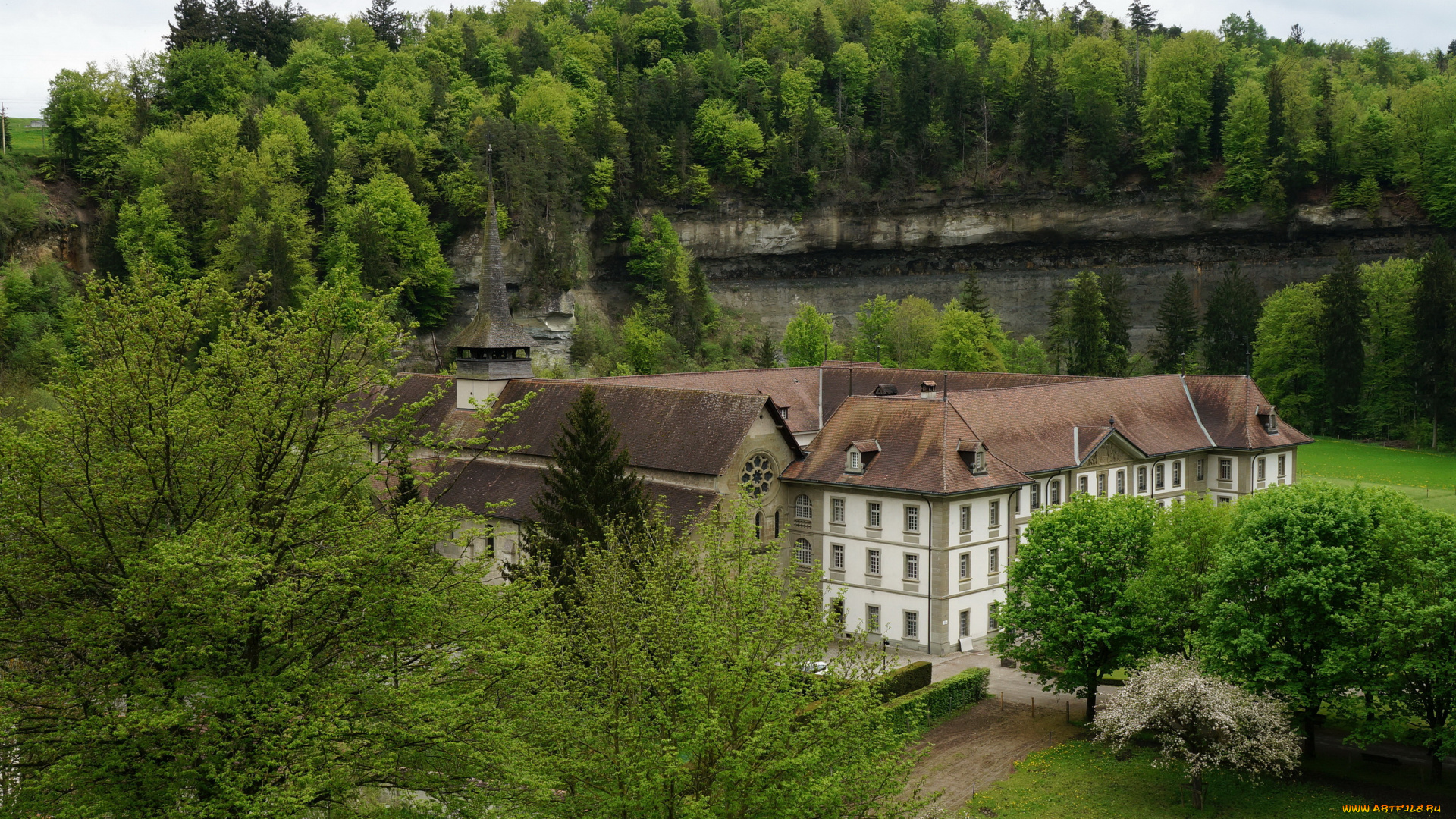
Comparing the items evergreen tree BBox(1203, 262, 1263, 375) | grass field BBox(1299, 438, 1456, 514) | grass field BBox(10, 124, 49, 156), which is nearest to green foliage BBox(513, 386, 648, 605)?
grass field BBox(1299, 438, 1456, 514)

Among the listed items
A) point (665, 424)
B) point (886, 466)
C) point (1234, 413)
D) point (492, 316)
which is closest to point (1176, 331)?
point (1234, 413)

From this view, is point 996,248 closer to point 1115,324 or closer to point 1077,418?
point 1115,324

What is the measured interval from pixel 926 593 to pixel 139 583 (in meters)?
30.6

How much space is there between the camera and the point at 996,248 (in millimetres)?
110562

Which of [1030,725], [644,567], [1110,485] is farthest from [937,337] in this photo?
[644,567]

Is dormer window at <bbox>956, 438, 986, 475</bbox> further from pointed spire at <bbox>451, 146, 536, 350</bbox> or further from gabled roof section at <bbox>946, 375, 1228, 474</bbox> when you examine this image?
pointed spire at <bbox>451, 146, 536, 350</bbox>

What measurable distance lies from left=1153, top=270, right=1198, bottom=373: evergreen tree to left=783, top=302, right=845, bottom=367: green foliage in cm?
2571

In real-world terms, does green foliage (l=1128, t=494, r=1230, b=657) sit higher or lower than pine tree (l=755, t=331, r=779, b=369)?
lower

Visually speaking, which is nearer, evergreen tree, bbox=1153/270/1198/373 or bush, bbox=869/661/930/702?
bush, bbox=869/661/930/702

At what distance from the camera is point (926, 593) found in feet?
136

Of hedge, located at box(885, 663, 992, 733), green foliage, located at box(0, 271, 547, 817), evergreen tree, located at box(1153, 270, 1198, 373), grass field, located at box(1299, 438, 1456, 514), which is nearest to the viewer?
green foliage, located at box(0, 271, 547, 817)

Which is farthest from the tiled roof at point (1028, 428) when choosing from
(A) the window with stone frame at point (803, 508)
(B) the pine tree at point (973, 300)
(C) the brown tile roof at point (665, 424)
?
(B) the pine tree at point (973, 300)

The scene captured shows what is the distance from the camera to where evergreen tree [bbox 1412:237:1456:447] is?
7750 cm

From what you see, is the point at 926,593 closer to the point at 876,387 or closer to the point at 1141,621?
the point at 1141,621
